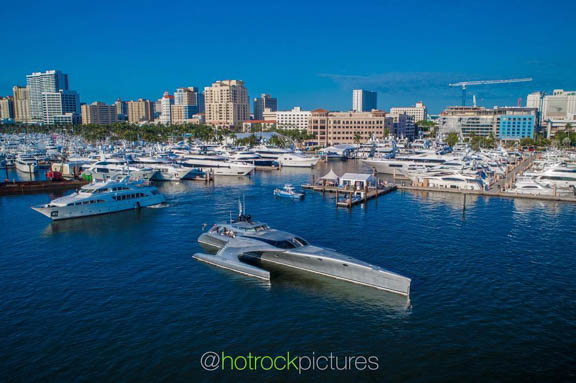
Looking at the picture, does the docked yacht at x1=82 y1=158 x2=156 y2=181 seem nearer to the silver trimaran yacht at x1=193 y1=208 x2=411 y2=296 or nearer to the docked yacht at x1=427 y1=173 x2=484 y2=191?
the silver trimaran yacht at x1=193 y1=208 x2=411 y2=296

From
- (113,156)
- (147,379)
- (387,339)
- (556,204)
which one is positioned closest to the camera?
(147,379)

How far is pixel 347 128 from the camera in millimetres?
173250

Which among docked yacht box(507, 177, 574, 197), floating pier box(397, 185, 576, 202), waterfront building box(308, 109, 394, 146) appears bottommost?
floating pier box(397, 185, 576, 202)

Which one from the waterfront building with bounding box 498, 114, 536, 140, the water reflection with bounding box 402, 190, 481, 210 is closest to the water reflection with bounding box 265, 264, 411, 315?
the water reflection with bounding box 402, 190, 481, 210

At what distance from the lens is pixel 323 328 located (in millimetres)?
23359

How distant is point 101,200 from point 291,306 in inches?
1331

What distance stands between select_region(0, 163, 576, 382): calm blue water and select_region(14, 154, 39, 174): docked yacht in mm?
55034

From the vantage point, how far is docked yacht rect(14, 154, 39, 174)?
93.6 metres

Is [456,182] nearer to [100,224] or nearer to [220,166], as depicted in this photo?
[220,166]

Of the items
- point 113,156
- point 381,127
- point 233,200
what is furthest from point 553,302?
point 381,127

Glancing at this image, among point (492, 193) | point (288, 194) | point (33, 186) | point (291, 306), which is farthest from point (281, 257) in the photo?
point (33, 186)

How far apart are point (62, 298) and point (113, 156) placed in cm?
7242

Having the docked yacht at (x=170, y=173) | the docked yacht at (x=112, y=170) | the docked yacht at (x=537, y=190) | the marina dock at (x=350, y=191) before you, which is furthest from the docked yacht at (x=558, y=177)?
the docked yacht at (x=112, y=170)

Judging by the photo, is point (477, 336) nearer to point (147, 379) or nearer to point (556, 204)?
point (147, 379)
